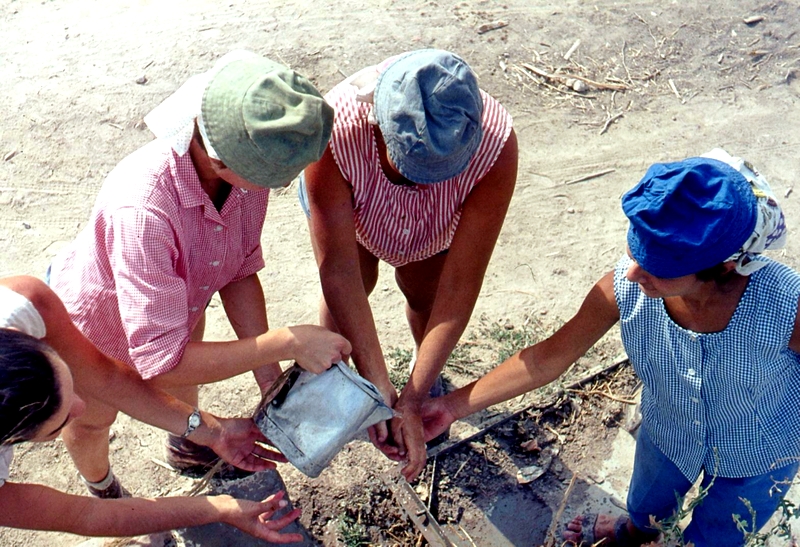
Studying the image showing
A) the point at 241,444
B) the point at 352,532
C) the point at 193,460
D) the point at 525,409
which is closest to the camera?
the point at 241,444

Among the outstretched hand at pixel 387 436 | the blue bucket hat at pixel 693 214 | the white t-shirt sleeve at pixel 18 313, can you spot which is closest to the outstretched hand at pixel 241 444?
the outstretched hand at pixel 387 436

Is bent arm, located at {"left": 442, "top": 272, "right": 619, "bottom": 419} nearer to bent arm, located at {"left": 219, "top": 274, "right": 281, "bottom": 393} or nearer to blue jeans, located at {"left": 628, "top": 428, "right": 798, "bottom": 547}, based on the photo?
blue jeans, located at {"left": 628, "top": 428, "right": 798, "bottom": 547}

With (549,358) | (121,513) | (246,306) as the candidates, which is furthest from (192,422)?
(549,358)

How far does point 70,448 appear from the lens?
284 cm

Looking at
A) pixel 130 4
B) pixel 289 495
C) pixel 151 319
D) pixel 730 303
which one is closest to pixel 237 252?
pixel 151 319

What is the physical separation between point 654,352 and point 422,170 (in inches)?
35.6

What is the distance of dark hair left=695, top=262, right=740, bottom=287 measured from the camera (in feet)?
6.77

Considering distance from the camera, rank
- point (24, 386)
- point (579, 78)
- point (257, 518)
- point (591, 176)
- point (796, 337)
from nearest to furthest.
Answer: point (24, 386)
point (796, 337)
point (257, 518)
point (591, 176)
point (579, 78)

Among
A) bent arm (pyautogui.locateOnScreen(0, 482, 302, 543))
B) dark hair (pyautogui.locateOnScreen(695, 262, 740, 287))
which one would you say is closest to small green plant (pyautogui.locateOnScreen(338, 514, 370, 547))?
bent arm (pyautogui.locateOnScreen(0, 482, 302, 543))

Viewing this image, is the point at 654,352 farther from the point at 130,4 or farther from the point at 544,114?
the point at 130,4

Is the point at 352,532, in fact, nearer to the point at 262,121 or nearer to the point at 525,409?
the point at 525,409

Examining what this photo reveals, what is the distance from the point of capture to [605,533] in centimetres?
311

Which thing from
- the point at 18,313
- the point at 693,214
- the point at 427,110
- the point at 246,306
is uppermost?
the point at 427,110

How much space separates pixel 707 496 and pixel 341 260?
4.83 ft
